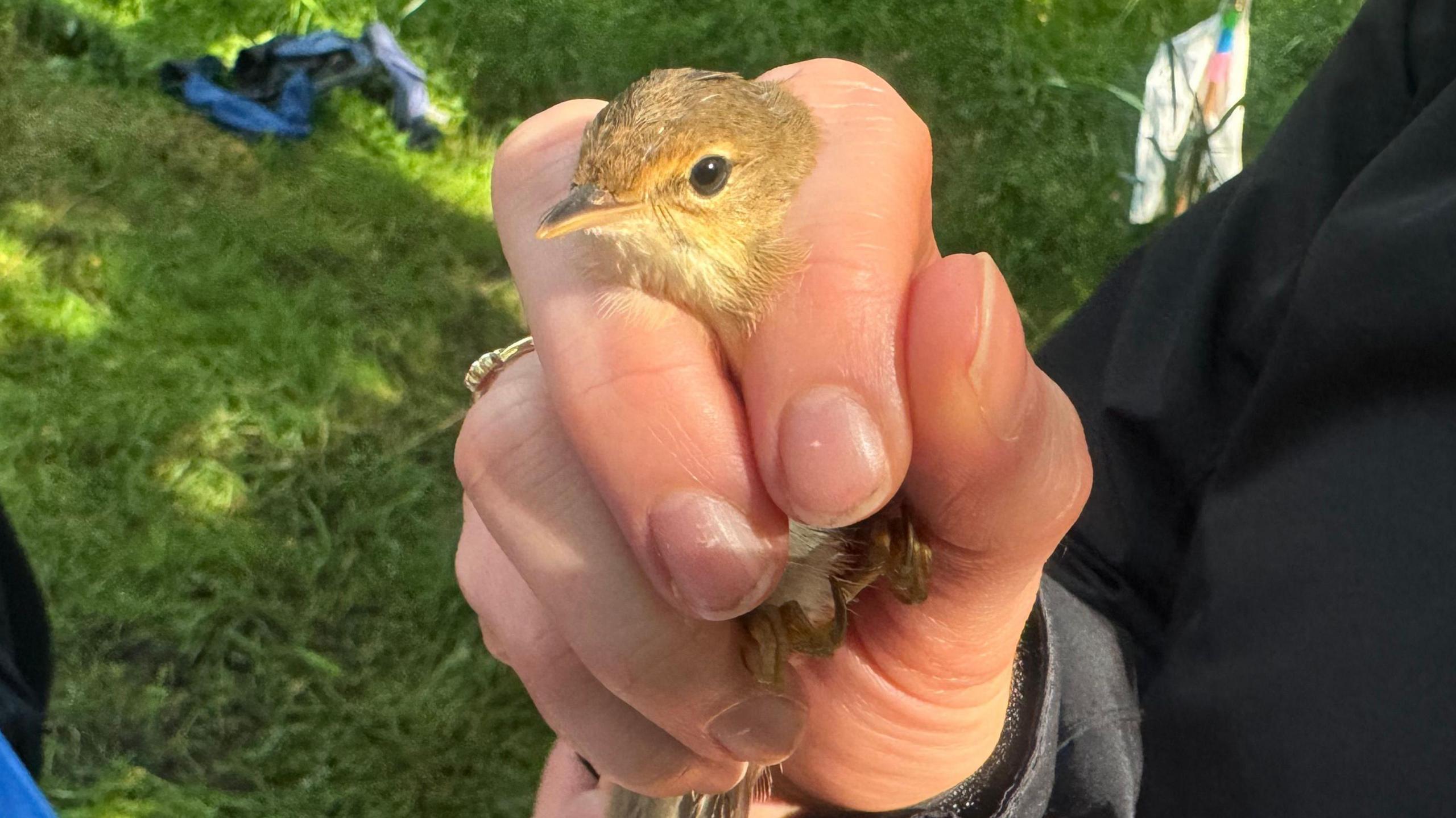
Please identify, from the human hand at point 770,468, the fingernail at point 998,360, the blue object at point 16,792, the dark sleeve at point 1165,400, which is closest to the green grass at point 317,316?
the blue object at point 16,792

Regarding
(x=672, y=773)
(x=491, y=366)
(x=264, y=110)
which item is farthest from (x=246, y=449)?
(x=672, y=773)

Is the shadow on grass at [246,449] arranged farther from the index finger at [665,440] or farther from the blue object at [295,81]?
the index finger at [665,440]

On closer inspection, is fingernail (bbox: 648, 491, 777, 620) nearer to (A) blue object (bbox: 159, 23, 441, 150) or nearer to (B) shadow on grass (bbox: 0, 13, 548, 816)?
(B) shadow on grass (bbox: 0, 13, 548, 816)

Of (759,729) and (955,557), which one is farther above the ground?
(955,557)

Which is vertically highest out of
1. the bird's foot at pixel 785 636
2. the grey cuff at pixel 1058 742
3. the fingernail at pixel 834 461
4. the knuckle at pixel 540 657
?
the fingernail at pixel 834 461

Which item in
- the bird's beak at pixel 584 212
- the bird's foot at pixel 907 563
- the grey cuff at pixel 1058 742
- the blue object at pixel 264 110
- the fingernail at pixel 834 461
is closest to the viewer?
the fingernail at pixel 834 461

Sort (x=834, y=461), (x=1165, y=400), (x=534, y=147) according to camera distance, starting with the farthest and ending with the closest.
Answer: (x=1165, y=400), (x=534, y=147), (x=834, y=461)

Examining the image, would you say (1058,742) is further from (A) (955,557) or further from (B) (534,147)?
(B) (534,147)

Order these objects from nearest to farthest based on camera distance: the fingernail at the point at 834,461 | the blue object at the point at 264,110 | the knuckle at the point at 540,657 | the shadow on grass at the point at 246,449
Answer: the fingernail at the point at 834,461, the knuckle at the point at 540,657, the shadow on grass at the point at 246,449, the blue object at the point at 264,110
